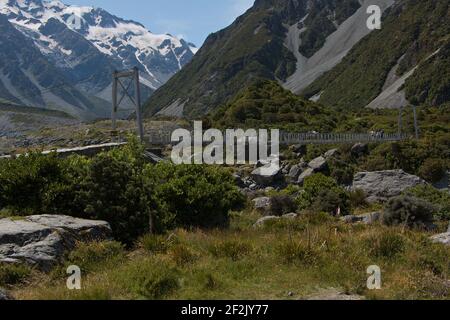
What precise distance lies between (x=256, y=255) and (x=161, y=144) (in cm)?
3572

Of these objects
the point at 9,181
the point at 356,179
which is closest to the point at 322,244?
the point at 9,181

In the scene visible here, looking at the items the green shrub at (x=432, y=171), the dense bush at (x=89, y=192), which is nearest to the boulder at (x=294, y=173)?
the green shrub at (x=432, y=171)

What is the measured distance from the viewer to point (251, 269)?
8.46 meters

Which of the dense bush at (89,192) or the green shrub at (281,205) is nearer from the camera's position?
the dense bush at (89,192)

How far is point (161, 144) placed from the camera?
145ft

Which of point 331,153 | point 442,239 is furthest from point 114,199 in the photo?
point 331,153

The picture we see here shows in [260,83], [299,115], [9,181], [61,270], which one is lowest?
[61,270]

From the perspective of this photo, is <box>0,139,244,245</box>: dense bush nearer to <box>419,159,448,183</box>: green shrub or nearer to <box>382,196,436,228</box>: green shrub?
<box>382,196,436,228</box>: green shrub

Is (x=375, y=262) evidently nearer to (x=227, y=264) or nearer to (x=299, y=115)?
(x=227, y=264)

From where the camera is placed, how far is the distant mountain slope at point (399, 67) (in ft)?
372

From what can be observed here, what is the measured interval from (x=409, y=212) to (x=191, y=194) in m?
7.12

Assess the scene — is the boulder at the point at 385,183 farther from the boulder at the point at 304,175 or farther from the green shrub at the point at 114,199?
the green shrub at the point at 114,199

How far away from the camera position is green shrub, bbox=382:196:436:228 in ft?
51.2

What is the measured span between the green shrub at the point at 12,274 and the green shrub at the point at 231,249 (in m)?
3.36
